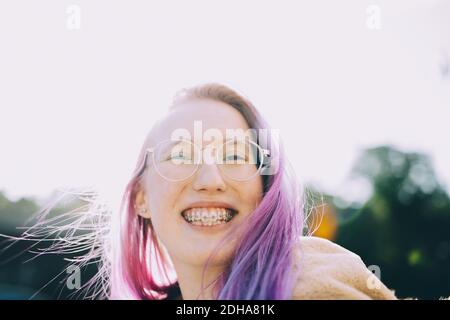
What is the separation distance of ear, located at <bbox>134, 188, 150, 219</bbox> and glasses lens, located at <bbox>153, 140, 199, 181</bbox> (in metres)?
0.13

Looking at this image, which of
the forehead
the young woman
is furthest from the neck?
the forehead

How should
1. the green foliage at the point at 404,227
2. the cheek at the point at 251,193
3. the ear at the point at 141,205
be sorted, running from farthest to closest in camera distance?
the green foliage at the point at 404,227
the ear at the point at 141,205
the cheek at the point at 251,193

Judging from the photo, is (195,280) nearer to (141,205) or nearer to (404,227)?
(141,205)

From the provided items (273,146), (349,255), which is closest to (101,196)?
(273,146)

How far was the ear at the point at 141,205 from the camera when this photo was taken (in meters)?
1.82

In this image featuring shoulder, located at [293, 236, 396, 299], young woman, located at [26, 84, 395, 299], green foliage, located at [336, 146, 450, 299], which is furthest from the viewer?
green foliage, located at [336, 146, 450, 299]

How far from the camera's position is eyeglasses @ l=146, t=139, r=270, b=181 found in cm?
171

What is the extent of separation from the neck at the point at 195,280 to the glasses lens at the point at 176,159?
29cm

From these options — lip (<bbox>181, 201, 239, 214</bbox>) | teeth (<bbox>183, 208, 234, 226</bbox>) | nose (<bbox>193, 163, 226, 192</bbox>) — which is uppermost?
nose (<bbox>193, 163, 226, 192</bbox>)

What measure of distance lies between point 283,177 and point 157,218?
0.43 meters

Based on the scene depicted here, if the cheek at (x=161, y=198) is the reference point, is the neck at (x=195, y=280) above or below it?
below

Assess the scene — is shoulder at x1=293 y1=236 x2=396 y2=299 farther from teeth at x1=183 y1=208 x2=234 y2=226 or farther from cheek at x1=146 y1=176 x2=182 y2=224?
cheek at x1=146 y1=176 x2=182 y2=224

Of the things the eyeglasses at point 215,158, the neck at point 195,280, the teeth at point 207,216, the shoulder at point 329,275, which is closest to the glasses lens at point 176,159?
the eyeglasses at point 215,158

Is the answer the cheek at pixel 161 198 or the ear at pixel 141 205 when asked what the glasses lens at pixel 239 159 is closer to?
the cheek at pixel 161 198
